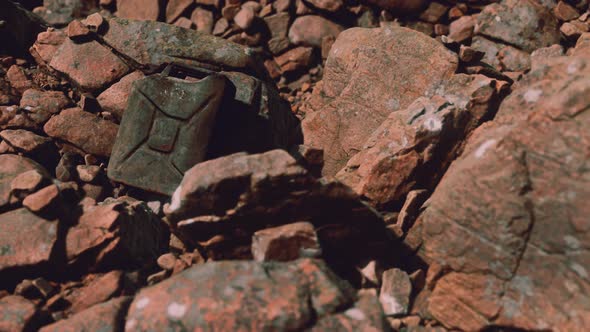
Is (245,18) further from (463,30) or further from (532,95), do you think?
(532,95)

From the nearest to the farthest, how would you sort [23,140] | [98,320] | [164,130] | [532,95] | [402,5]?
[98,320] < [532,95] < [164,130] < [23,140] < [402,5]

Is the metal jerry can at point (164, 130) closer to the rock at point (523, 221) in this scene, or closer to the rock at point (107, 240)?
the rock at point (107, 240)

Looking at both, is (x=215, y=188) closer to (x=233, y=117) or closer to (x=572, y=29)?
(x=233, y=117)

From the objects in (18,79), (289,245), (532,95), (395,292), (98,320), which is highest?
(532,95)

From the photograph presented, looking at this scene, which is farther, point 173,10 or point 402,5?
point 173,10

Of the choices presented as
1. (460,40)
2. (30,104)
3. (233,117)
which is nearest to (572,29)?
(460,40)

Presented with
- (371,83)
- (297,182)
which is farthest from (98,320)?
(371,83)
